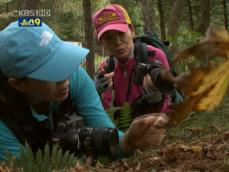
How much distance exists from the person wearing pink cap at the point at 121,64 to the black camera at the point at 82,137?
1.71 metres

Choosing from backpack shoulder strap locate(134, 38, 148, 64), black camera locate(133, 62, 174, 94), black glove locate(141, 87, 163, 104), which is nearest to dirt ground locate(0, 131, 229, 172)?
black camera locate(133, 62, 174, 94)

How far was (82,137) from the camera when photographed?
2.61m

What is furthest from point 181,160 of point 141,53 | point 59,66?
point 141,53

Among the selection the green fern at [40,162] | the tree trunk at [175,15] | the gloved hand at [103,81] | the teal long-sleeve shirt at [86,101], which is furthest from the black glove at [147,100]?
the tree trunk at [175,15]

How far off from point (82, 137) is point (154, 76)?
116 centimetres

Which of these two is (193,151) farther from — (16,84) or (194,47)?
(194,47)

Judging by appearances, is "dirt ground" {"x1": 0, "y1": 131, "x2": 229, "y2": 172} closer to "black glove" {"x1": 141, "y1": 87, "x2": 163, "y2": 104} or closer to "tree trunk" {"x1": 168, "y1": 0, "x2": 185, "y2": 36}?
"black glove" {"x1": 141, "y1": 87, "x2": 163, "y2": 104}

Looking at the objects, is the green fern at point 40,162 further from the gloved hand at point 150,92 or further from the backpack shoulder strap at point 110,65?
the backpack shoulder strap at point 110,65

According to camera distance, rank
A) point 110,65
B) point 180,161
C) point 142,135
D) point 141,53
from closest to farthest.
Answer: point 180,161 < point 142,135 < point 141,53 < point 110,65

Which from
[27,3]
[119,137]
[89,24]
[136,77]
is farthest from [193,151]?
[89,24]

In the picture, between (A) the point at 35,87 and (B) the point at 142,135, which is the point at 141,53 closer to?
(A) the point at 35,87

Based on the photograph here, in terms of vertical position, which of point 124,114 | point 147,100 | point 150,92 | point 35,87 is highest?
point 35,87

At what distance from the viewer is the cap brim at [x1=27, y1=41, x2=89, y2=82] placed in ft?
8.41

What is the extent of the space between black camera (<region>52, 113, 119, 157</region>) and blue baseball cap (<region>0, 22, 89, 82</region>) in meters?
0.28
